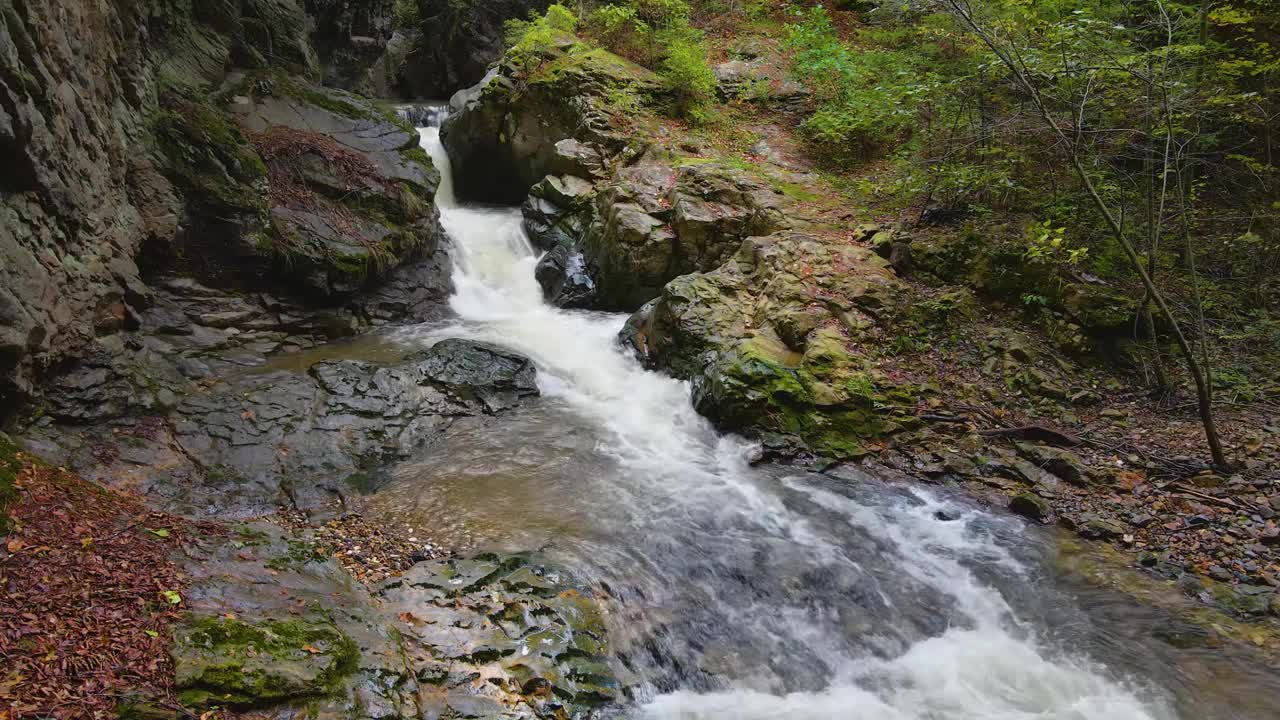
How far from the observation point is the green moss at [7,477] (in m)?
3.42

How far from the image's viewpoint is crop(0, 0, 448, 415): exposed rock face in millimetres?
5375

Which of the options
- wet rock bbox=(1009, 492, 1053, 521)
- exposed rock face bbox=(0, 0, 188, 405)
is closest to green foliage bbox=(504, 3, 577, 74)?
exposed rock face bbox=(0, 0, 188, 405)

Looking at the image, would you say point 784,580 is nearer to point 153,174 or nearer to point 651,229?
point 651,229

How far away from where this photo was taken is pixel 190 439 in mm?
6211

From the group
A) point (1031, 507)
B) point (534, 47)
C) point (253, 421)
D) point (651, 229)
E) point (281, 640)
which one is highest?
point (534, 47)

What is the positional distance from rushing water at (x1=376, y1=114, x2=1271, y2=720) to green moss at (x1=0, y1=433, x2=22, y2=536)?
8.79 feet

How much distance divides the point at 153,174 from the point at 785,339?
869 cm

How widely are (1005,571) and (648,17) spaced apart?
14.8 meters

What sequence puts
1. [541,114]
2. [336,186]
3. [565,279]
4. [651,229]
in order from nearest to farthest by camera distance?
[336,186] → [651,229] → [565,279] → [541,114]

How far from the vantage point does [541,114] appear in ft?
45.5

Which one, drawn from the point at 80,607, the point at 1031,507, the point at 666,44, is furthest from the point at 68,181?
the point at 666,44

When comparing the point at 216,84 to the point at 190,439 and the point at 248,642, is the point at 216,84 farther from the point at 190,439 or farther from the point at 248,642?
the point at 248,642

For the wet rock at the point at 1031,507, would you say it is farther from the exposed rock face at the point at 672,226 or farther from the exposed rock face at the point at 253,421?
the exposed rock face at the point at 253,421

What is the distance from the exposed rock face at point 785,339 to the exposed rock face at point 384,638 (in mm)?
3866
